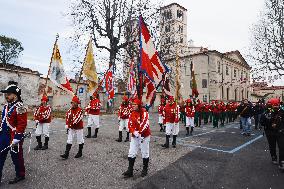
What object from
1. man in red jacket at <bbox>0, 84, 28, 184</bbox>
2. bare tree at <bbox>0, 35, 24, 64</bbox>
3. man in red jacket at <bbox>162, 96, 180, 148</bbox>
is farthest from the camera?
bare tree at <bbox>0, 35, 24, 64</bbox>

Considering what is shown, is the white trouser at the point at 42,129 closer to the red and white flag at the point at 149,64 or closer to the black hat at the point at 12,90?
the black hat at the point at 12,90

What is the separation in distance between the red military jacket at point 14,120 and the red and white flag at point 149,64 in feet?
9.44

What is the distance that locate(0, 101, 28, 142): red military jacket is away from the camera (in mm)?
5461

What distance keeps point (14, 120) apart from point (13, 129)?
7.4 inches

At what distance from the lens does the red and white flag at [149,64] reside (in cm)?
673

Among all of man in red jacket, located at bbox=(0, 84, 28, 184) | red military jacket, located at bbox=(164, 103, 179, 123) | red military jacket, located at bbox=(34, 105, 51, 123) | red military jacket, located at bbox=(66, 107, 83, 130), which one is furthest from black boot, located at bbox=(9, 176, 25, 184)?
red military jacket, located at bbox=(164, 103, 179, 123)

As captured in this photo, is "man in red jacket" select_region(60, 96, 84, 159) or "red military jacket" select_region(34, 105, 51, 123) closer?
"man in red jacket" select_region(60, 96, 84, 159)

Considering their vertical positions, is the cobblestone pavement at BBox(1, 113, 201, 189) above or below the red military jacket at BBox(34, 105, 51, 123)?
below

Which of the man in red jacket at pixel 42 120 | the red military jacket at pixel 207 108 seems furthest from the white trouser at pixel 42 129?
the red military jacket at pixel 207 108

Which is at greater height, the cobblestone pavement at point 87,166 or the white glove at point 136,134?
the white glove at point 136,134

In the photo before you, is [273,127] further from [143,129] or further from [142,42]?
[142,42]

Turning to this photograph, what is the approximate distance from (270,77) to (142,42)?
2483 cm

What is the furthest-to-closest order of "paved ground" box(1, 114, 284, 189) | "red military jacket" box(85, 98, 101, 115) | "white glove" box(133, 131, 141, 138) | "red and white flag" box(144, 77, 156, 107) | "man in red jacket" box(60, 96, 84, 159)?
"red military jacket" box(85, 98, 101, 115)
"man in red jacket" box(60, 96, 84, 159)
"red and white flag" box(144, 77, 156, 107)
"white glove" box(133, 131, 141, 138)
"paved ground" box(1, 114, 284, 189)

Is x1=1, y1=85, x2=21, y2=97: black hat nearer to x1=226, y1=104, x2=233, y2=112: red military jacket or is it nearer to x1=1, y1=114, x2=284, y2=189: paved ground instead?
x1=1, y1=114, x2=284, y2=189: paved ground
